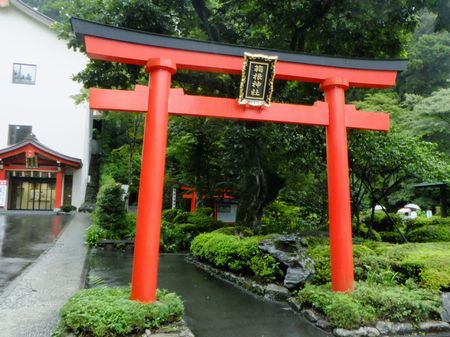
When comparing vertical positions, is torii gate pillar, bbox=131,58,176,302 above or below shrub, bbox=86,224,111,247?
above

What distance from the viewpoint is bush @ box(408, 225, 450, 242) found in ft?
40.4

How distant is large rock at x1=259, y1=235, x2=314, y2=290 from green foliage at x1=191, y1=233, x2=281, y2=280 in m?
0.25

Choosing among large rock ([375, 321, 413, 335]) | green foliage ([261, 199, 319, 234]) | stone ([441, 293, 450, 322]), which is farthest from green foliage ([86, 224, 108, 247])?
stone ([441, 293, 450, 322])

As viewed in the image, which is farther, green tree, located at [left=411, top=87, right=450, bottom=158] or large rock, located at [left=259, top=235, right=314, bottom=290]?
green tree, located at [left=411, top=87, right=450, bottom=158]

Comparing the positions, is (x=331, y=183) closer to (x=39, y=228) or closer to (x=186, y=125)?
(x=186, y=125)

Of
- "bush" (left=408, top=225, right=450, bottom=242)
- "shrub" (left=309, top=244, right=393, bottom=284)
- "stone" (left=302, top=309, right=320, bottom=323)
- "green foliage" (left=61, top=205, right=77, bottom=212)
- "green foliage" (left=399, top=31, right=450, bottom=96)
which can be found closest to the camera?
"stone" (left=302, top=309, right=320, bottom=323)

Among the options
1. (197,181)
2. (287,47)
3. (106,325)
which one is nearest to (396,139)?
(287,47)

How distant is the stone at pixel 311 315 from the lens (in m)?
6.17

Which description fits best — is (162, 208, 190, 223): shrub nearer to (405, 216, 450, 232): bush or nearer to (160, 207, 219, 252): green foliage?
(160, 207, 219, 252): green foliage

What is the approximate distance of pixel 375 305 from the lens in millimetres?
6023

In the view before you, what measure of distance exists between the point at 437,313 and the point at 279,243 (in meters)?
3.34

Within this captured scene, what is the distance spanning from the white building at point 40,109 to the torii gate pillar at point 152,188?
20.9m

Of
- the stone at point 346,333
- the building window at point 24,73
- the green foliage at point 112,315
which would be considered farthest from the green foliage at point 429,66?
the green foliage at point 112,315

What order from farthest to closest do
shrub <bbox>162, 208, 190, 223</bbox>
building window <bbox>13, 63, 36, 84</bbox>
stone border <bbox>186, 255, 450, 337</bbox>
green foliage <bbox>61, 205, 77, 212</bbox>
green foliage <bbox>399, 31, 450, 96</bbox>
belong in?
green foliage <bbox>399, 31, 450, 96</bbox> → building window <bbox>13, 63, 36, 84</bbox> → green foliage <bbox>61, 205, 77, 212</bbox> → shrub <bbox>162, 208, 190, 223</bbox> → stone border <bbox>186, 255, 450, 337</bbox>
